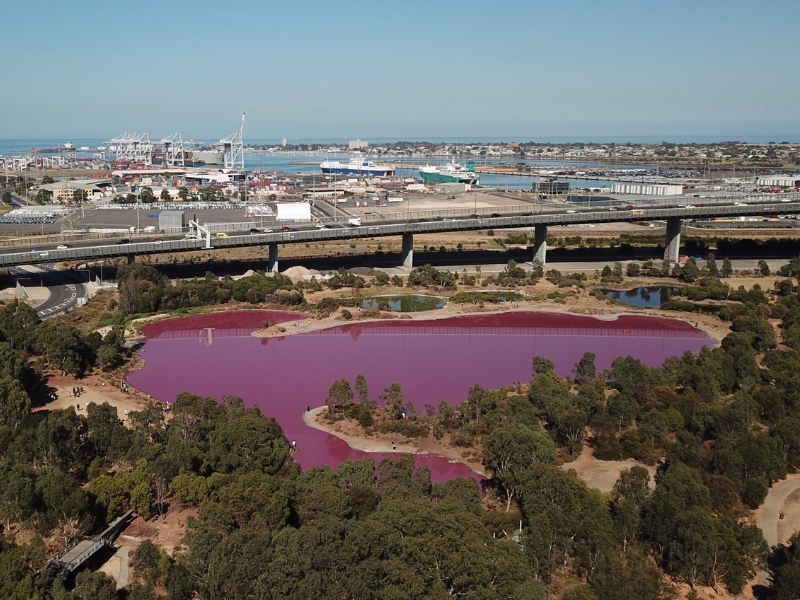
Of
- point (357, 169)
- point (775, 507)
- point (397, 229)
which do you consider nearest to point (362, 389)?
point (775, 507)

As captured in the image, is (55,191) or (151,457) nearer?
(151,457)

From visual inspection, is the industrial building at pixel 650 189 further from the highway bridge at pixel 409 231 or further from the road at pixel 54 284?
the road at pixel 54 284

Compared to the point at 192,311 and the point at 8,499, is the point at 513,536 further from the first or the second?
the point at 192,311

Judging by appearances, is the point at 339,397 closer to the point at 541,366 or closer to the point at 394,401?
the point at 394,401

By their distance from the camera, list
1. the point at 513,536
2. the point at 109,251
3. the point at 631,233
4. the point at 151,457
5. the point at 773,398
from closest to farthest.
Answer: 1. the point at 513,536
2. the point at 151,457
3. the point at 773,398
4. the point at 109,251
5. the point at 631,233

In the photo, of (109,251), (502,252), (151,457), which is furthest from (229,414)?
(502,252)

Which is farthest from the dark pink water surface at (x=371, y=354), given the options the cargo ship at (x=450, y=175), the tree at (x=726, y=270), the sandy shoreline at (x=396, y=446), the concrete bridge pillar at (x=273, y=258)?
the cargo ship at (x=450, y=175)
